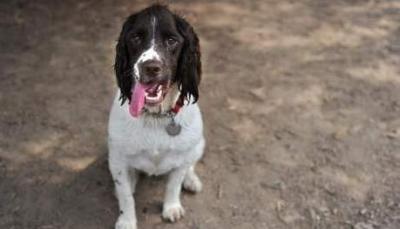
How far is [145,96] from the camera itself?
3244 mm

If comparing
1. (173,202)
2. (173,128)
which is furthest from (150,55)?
(173,202)

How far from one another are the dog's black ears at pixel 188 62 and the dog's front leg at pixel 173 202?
0.64 meters

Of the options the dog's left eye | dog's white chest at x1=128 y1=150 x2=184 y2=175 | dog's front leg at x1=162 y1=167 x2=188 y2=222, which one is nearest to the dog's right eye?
the dog's left eye

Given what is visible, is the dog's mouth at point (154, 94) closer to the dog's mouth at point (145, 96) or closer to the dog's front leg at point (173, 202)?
the dog's mouth at point (145, 96)

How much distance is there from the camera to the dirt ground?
4.00 meters

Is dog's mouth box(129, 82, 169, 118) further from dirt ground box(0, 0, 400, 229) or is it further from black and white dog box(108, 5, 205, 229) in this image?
dirt ground box(0, 0, 400, 229)

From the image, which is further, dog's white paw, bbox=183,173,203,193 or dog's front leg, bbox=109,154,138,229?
dog's white paw, bbox=183,173,203,193

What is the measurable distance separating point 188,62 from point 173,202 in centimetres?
96

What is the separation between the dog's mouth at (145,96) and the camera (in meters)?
3.21

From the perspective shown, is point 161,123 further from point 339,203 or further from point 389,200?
point 389,200

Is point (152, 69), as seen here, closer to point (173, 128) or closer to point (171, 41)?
point (171, 41)

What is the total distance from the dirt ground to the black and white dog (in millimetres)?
315

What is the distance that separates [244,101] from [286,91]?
359 mm

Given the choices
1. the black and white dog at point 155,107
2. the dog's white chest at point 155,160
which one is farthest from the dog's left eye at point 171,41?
the dog's white chest at point 155,160
